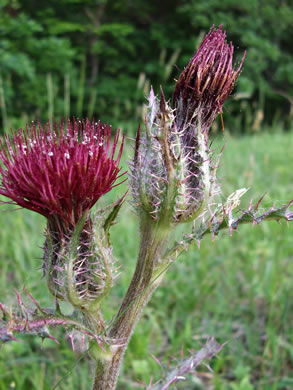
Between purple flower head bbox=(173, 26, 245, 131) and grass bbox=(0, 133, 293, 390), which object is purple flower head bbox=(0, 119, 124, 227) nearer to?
purple flower head bbox=(173, 26, 245, 131)

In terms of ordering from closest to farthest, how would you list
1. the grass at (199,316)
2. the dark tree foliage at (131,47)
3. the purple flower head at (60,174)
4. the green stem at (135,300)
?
the purple flower head at (60,174) → the green stem at (135,300) → the grass at (199,316) → the dark tree foliage at (131,47)

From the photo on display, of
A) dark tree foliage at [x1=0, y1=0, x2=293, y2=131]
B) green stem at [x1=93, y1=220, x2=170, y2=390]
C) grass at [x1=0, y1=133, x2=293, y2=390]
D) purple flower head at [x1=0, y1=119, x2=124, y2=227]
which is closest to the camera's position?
purple flower head at [x1=0, y1=119, x2=124, y2=227]

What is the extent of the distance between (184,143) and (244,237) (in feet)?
8.68

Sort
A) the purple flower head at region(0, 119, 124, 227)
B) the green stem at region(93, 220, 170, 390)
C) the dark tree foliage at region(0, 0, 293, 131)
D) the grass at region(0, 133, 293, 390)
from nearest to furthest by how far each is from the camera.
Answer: the purple flower head at region(0, 119, 124, 227)
the green stem at region(93, 220, 170, 390)
the grass at region(0, 133, 293, 390)
the dark tree foliage at region(0, 0, 293, 131)

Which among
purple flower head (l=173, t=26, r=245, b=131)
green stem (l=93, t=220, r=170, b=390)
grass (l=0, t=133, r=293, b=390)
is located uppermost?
purple flower head (l=173, t=26, r=245, b=131)

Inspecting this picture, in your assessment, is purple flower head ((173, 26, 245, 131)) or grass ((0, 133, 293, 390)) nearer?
purple flower head ((173, 26, 245, 131))

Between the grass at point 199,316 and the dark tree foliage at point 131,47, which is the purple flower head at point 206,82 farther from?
the dark tree foliage at point 131,47

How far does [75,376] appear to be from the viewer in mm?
2283

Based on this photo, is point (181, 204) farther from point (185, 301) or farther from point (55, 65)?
point (55, 65)

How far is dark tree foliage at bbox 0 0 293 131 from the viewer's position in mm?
13398

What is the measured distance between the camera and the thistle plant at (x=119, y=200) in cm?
126

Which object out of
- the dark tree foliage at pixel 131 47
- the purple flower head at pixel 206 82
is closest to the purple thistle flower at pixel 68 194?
the purple flower head at pixel 206 82

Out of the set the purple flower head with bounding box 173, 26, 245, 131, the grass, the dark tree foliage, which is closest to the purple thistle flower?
the purple flower head with bounding box 173, 26, 245, 131

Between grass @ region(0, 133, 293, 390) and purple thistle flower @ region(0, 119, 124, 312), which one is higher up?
purple thistle flower @ region(0, 119, 124, 312)
